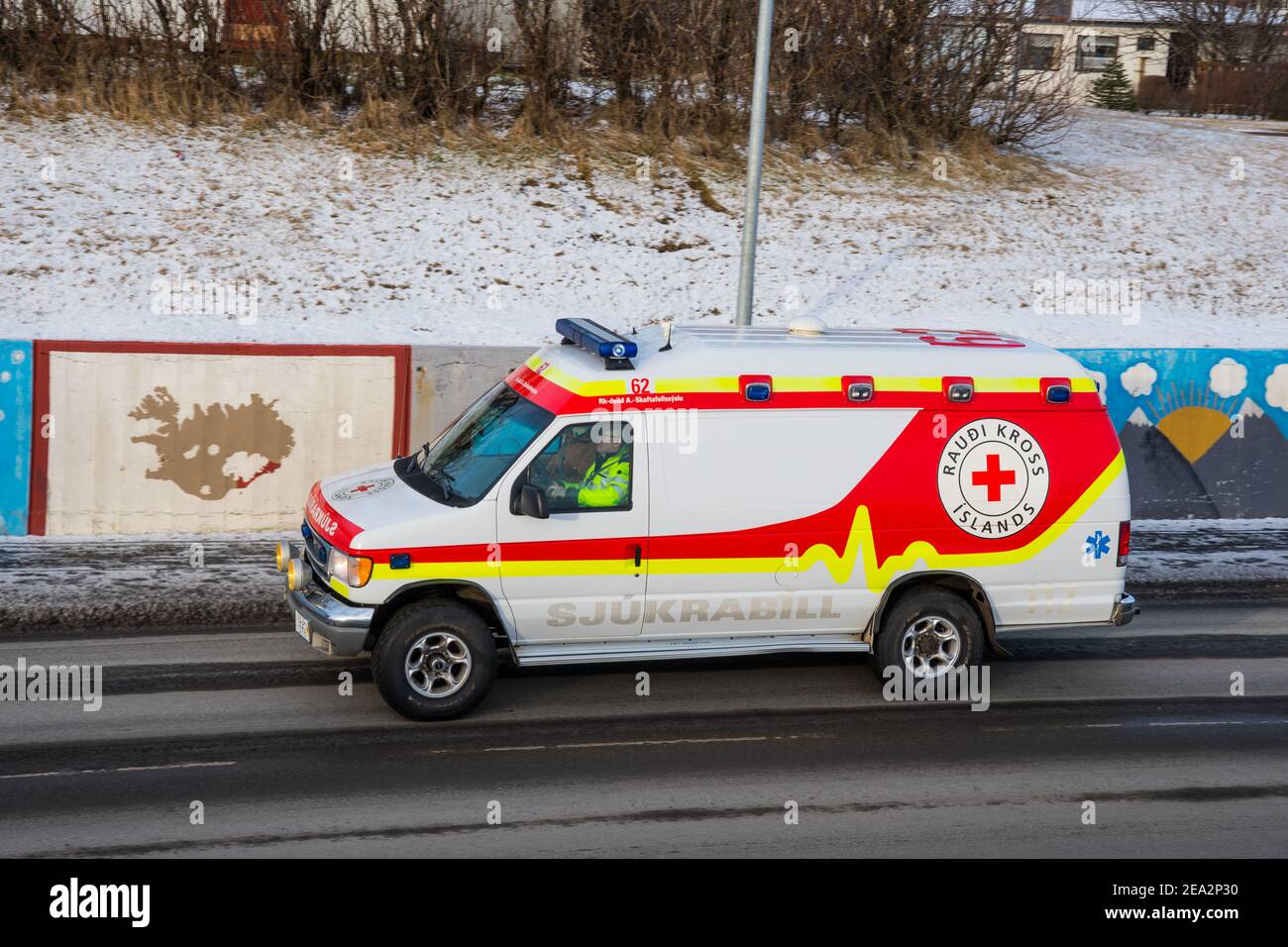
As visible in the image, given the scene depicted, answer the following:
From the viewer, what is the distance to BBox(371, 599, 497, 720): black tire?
8234 millimetres

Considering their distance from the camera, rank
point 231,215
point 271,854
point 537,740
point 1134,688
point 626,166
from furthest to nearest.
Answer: point 626,166 < point 231,215 < point 1134,688 < point 537,740 < point 271,854

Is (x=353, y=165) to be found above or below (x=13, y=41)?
below

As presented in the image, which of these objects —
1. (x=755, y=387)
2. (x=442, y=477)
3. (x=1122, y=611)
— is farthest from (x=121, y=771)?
(x=1122, y=611)

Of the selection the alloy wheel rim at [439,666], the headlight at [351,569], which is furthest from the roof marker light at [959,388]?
the headlight at [351,569]

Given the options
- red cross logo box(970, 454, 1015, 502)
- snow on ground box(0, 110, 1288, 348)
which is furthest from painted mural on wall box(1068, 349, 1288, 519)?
red cross logo box(970, 454, 1015, 502)

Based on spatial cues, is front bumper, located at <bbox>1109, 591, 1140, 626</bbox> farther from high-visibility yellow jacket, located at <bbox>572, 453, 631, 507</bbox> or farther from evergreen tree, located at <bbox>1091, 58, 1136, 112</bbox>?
evergreen tree, located at <bbox>1091, 58, 1136, 112</bbox>

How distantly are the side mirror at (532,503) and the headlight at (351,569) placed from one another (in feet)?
3.38

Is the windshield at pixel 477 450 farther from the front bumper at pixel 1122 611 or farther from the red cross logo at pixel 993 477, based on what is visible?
the front bumper at pixel 1122 611

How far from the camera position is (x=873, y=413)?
8844mm

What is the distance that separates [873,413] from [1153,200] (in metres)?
15.5

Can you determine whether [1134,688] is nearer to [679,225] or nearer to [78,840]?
[78,840]

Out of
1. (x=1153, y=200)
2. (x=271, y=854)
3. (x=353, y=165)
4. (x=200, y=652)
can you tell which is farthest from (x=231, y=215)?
(x=1153, y=200)

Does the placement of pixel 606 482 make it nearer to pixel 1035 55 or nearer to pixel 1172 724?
pixel 1172 724

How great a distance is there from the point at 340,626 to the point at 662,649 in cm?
212
